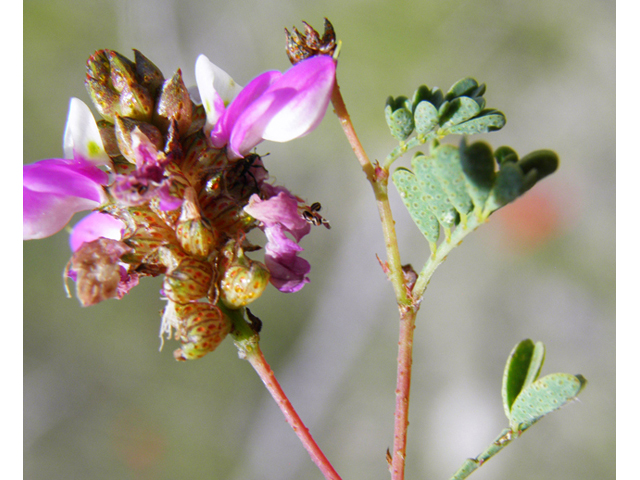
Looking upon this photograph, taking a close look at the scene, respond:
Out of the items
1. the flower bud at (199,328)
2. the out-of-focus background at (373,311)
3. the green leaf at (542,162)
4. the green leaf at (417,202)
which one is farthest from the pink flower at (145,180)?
the out-of-focus background at (373,311)

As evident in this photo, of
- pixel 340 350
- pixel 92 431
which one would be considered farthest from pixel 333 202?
pixel 92 431

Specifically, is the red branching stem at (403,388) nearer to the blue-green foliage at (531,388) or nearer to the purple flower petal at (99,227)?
the blue-green foliage at (531,388)

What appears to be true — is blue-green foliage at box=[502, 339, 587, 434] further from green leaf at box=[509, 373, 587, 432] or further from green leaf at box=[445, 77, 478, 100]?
green leaf at box=[445, 77, 478, 100]

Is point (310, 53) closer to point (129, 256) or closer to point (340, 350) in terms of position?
point (129, 256)

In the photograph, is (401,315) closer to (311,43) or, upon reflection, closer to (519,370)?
(519,370)

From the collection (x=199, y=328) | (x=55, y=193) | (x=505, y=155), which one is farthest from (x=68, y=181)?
(x=505, y=155)

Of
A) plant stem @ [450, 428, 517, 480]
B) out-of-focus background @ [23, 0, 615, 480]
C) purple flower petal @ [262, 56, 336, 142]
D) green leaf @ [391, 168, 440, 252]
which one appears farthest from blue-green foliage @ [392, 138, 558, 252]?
out-of-focus background @ [23, 0, 615, 480]
